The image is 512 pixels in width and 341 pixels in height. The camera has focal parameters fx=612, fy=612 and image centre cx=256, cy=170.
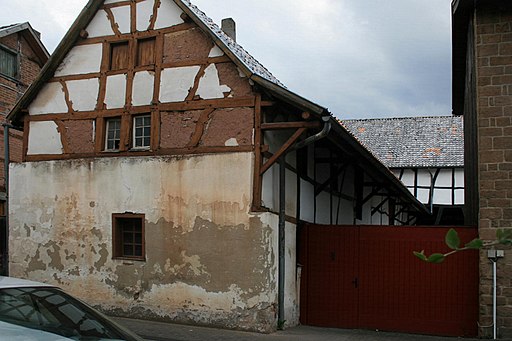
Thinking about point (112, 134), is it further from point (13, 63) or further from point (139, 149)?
point (13, 63)

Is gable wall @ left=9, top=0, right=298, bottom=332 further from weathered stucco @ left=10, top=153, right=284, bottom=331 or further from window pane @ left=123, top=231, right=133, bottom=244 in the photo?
window pane @ left=123, top=231, right=133, bottom=244

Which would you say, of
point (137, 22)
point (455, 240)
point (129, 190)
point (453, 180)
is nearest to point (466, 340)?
point (129, 190)

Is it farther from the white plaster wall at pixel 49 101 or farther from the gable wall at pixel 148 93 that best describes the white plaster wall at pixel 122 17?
the white plaster wall at pixel 49 101

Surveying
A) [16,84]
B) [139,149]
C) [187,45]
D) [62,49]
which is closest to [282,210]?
[139,149]

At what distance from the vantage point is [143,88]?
12.4 metres

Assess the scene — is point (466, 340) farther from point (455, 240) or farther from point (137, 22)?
point (455, 240)

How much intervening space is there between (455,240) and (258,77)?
9.24m

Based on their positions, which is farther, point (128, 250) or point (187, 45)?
point (128, 250)

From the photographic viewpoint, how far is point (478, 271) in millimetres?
11492

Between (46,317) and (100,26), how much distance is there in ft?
32.9

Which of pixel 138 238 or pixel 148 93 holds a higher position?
pixel 148 93

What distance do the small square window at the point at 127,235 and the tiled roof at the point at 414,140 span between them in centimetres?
1936

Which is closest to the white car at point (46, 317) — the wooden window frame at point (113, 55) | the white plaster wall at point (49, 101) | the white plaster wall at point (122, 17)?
the wooden window frame at point (113, 55)

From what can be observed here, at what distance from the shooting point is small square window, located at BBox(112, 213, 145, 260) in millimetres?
12227
